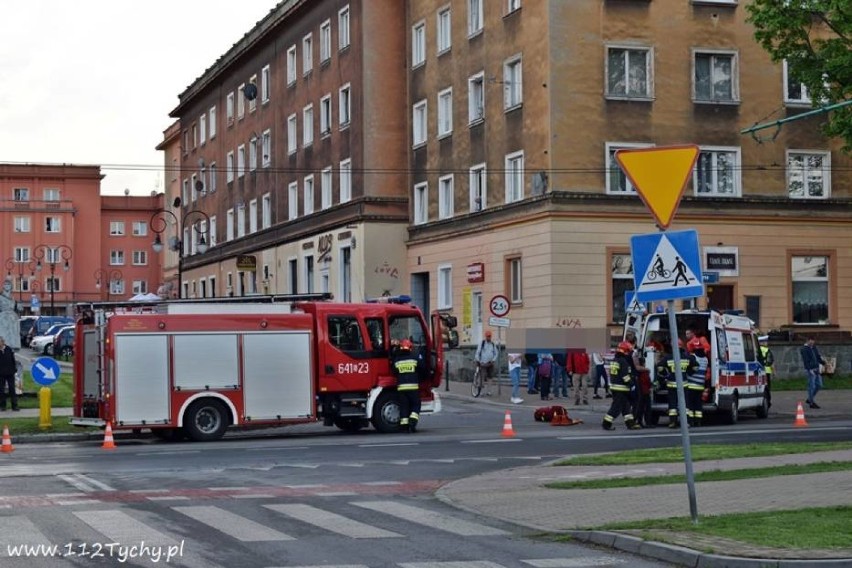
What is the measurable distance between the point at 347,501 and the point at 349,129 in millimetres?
43891

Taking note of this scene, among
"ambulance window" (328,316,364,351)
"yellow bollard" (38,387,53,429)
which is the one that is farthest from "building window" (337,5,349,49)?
"yellow bollard" (38,387,53,429)

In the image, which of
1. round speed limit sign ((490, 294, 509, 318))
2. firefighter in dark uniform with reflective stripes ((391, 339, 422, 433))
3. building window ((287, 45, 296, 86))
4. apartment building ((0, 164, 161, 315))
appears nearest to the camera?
firefighter in dark uniform with reflective stripes ((391, 339, 422, 433))

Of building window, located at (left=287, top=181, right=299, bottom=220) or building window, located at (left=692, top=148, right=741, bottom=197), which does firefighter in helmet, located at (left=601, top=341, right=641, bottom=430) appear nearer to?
building window, located at (left=692, top=148, right=741, bottom=197)

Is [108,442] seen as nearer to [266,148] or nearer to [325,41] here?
[325,41]

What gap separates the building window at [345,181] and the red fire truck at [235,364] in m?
29.3

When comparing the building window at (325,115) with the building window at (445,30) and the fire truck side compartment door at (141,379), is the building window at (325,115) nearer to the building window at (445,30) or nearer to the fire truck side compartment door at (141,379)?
the building window at (445,30)

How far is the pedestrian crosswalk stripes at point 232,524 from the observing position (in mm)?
12727

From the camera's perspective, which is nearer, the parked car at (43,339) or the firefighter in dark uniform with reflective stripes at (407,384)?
the firefighter in dark uniform with reflective stripes at (407,384)

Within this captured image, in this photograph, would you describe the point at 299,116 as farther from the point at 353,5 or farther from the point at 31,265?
the point at 31,265

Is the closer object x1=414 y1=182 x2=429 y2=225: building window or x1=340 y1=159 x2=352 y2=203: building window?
x1=414 y1=182 x2=429 y2=225: building window

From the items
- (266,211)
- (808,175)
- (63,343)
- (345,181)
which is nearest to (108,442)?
(808,175)

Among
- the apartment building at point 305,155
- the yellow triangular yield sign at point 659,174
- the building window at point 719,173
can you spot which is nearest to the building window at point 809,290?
the building window at point 719,173

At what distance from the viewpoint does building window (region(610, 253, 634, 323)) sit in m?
44.8

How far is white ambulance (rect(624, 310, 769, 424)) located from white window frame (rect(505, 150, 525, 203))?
13.9 m
